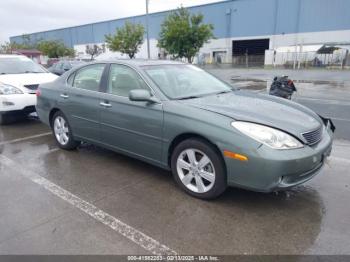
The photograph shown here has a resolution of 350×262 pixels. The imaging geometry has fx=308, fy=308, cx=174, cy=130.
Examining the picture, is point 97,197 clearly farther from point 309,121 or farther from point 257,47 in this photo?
point 257,47

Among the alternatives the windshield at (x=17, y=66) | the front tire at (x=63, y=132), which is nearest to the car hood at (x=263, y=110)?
the front tire at (x=63, y=132)

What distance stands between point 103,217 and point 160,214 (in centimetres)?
59

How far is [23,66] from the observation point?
8.03m

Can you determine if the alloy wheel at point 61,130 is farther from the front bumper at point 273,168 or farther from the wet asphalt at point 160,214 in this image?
the front bumper at point 273,168

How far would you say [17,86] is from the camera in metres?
6.86

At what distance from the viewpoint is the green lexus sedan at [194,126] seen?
2996 mm

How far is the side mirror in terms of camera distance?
362 cm

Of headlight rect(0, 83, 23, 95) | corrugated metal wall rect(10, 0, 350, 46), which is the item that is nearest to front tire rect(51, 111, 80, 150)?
headlight rect(0, 83, 23, 95)

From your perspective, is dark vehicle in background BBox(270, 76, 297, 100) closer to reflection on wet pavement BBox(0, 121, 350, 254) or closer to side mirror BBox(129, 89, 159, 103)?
reflection on wet pavement BBox(0, 121, 350, 254)

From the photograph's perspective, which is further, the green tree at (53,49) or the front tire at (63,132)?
the green tree at (53,49)

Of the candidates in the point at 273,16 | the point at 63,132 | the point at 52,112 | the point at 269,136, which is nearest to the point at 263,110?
the point at 269,136

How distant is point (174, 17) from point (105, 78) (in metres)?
21.6

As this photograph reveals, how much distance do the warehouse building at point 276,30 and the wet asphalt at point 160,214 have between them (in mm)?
32980

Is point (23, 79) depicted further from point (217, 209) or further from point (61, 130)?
point (217, 209)
